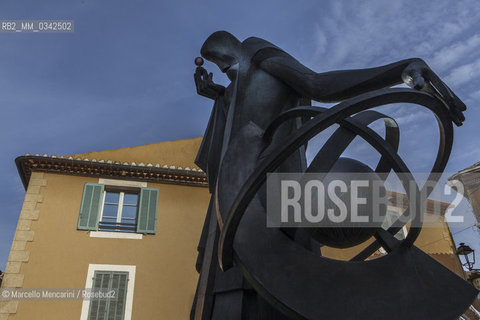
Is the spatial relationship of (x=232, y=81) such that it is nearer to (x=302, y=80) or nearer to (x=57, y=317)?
(x=302, y=80)

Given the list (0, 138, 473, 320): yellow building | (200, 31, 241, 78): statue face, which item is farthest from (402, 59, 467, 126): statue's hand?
(0, 138, 473, 320): yellow building

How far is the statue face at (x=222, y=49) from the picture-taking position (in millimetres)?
3172

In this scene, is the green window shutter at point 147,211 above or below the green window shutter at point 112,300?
above

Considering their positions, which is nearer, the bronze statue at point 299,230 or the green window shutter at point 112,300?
the bronze statue at point 299,230

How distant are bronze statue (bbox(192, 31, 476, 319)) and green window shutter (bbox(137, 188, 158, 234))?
1030cm

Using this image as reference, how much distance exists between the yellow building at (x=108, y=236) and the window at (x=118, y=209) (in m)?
0.03

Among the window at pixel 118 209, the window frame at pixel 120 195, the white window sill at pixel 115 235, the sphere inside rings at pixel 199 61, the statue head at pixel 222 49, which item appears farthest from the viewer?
→ the window frame at pixel 120 195

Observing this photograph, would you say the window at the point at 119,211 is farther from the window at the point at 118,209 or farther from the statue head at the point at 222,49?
the statue head at the point at 222,49

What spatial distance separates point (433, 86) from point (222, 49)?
1668 millimetres

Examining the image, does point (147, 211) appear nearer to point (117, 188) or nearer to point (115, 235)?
point (115, 235)

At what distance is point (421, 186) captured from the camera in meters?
2.28

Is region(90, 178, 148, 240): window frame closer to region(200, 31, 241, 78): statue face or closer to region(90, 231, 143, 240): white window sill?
region(90, 231, 143, 240): white window sill

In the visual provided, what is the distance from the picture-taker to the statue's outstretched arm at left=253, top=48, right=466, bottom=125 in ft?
6.49

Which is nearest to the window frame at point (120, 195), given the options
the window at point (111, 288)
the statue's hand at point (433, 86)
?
the window at point (111, 288)
